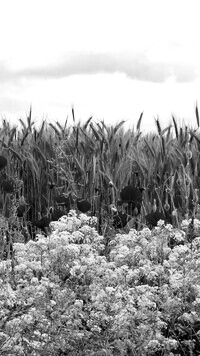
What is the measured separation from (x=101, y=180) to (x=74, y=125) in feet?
4.01

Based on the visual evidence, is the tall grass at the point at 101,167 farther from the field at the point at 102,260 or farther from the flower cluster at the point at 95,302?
the flower cluster at the point at 95,302

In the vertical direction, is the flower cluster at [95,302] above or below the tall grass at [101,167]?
below

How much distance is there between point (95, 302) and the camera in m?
3.81

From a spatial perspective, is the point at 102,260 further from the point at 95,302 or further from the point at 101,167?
the point at 101,167

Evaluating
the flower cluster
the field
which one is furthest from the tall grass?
the flower cluster

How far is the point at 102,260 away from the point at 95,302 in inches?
25.1

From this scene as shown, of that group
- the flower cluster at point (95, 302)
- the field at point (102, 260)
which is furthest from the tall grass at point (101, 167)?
the flower cluster at point (95, 302)

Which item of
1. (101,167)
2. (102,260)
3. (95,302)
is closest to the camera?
(95,302)

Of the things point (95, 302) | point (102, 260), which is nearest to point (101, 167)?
point (102, 260)

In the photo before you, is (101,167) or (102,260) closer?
(102,260)

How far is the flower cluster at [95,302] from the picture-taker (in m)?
3.58

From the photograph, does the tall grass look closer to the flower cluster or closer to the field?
the field

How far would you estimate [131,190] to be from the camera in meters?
6.19

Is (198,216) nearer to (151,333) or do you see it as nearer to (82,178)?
(82,178)
